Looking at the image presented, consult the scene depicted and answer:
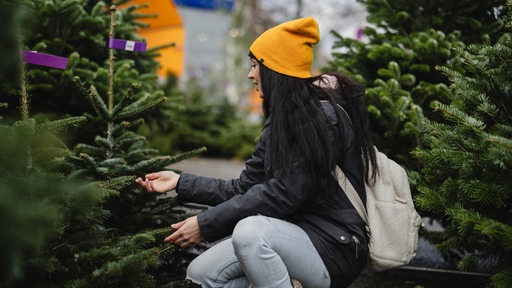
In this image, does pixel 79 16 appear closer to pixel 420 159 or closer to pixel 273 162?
pixel 273 162

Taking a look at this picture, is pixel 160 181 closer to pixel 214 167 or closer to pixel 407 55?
pixel 407 55

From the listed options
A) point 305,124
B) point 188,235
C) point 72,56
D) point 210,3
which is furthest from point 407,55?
point 210,3

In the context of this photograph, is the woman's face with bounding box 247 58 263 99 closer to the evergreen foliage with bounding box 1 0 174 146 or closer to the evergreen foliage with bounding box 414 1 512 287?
the evergreen foliage with bounding box 414 1 512 287

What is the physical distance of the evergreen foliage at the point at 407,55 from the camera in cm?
336

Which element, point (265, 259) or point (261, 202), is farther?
point (261, 202)

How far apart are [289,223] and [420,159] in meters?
0.88

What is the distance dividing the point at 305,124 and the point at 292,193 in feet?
1.08

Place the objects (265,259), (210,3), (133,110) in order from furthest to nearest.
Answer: (210,3) → (133,110) → (265,259)

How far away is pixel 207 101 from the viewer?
38.0ft

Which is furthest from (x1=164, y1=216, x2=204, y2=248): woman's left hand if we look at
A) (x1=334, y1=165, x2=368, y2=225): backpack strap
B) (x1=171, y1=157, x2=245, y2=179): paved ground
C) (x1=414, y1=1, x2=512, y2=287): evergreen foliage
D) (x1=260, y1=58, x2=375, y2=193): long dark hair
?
(x1=171, y1=157, x2=245, y2=179): paved ground

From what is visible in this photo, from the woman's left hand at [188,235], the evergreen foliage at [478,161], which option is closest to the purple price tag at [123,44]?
the woman's left hand at [188,235]

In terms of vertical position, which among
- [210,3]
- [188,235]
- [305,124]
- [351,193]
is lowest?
[188,235]

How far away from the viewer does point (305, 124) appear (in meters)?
2.29

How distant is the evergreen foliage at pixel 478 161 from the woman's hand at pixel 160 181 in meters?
1.24
